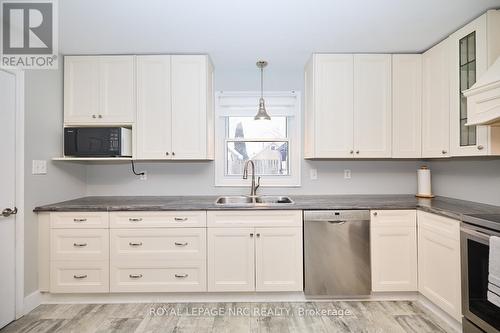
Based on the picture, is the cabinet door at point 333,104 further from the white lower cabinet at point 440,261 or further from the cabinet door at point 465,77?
the white lower cabinet at point 440,261

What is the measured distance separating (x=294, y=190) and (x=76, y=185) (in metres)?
2.41

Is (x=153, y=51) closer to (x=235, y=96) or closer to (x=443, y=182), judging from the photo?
(x=235, y=96)

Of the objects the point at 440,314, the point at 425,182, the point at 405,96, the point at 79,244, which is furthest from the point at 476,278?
the point at 79,244

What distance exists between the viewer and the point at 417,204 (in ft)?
7.95

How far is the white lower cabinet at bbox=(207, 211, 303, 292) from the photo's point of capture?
2.40m

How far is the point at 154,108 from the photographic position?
8.86 feet

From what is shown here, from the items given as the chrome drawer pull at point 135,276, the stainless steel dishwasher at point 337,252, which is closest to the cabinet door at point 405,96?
the stainless steel dishwasher at point 337,252

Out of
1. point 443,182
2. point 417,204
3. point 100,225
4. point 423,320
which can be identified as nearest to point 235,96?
point 100,225

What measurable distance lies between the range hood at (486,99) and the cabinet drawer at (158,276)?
2.38 metres

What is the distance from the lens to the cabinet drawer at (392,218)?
240cm

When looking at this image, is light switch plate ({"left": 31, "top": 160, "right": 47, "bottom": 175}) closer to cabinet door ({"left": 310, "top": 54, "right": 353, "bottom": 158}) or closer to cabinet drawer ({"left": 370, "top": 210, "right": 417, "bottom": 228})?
cabinet door ({"left": 310, "top": 54, "right": 353, "bottom": 158})

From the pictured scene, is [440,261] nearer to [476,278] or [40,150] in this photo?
[476,278]

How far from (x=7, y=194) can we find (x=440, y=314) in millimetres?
3589

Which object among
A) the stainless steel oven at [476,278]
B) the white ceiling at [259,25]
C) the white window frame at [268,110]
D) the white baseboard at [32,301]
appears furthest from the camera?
the white window frame at [268,110]
